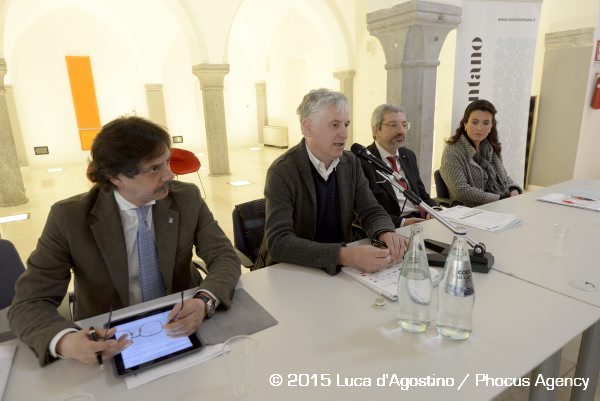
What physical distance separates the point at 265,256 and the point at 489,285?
3.35ft

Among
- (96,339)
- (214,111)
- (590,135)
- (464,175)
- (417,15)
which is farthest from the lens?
(214,111)

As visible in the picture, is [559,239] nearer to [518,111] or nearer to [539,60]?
[518,111]

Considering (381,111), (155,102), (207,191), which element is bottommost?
(207,191)

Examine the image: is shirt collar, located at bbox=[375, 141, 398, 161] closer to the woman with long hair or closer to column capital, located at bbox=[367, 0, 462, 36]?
the woman with long hair

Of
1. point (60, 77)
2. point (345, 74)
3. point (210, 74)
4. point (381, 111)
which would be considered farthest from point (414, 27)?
point (60, 77)

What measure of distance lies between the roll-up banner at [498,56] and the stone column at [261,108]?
935cm

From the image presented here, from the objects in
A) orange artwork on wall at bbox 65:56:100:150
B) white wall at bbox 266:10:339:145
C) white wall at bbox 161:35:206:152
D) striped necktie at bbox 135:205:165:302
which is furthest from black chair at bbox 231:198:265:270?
white wall at bbox 161:35:206:152

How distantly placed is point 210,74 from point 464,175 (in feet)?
18.2

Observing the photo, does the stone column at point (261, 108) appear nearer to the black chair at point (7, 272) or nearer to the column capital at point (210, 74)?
the column capital at point (210, 74)

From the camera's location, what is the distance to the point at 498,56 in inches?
153

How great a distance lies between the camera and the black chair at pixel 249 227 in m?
2.15

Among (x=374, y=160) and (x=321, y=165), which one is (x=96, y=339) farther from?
(x=321, y=165)

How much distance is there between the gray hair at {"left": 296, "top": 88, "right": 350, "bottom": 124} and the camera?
1860mm

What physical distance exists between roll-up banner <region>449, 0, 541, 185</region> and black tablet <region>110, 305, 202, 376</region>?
3493 mm
